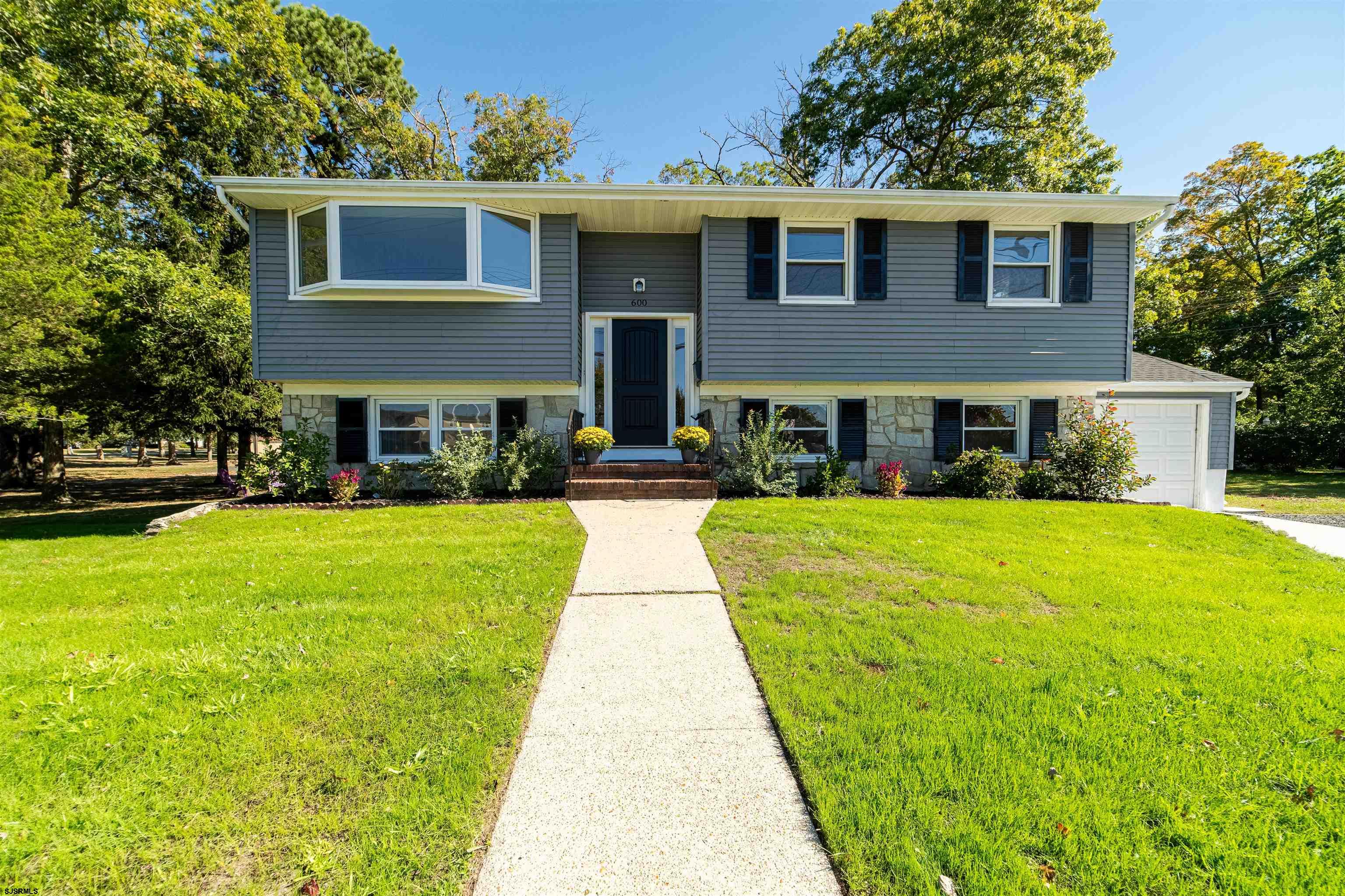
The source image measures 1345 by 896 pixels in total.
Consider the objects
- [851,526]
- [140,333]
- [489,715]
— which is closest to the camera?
[489,715]

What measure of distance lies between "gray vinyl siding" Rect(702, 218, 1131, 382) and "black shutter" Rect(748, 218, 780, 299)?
4.6 inches

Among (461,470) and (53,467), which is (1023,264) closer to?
(461,470)

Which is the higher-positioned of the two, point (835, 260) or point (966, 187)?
point (966, 187)

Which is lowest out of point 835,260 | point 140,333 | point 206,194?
point 140,333

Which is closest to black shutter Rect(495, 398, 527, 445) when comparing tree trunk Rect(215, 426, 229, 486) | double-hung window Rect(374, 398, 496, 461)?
double-hung window Rect(374, 398, 496, 461)

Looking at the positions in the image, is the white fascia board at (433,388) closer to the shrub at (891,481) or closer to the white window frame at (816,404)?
the white window frame at (816,404)

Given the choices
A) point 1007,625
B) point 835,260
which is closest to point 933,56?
point 835,260

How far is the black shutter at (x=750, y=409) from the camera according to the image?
30.8ft

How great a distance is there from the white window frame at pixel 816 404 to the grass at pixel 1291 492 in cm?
907

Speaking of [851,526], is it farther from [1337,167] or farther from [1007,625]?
[1337,167]

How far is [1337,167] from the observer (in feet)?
64.4

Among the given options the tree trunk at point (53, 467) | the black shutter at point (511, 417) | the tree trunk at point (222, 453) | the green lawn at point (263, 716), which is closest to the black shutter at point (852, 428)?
the black shutter at point (511, 417)

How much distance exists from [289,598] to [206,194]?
49.2 ft

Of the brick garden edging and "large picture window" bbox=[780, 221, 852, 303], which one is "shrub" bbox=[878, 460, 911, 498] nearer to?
"large picture window" bbox=[780, 221, 852, 303]
